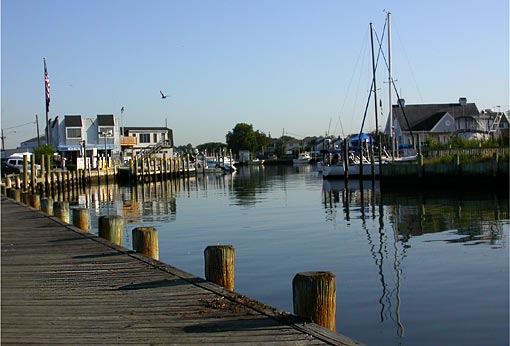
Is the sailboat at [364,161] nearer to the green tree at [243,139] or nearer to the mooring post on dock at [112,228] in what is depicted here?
the mooring post on dock at [112,228]

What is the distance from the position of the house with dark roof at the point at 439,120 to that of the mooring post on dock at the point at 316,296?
81.3m

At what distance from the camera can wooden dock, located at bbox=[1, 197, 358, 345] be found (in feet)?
23.4

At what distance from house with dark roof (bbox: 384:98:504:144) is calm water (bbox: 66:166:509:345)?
53720mm

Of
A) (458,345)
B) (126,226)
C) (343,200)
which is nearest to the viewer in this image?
(458,345)

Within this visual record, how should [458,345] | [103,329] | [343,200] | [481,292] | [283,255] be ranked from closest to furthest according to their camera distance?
[103,329] < [458,345] < [481,292] < [283,255] < [343,200]

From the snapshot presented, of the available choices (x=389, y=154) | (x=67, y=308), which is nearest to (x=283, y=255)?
(x=67, y=308)

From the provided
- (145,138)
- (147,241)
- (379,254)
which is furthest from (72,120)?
(147,241)

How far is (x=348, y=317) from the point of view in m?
11.7

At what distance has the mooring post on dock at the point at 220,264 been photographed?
9633 mm

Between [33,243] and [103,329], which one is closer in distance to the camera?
[103,329]

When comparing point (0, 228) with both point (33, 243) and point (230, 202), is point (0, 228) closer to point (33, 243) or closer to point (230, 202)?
point (33, 243)

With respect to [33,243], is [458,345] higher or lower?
lower

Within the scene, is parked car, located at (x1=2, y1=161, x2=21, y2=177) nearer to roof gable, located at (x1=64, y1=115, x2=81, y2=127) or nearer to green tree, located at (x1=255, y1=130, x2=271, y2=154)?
roof gable, located at (x1=64, y1=115, x2=81, y2=127)

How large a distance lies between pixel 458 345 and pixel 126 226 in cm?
1982
